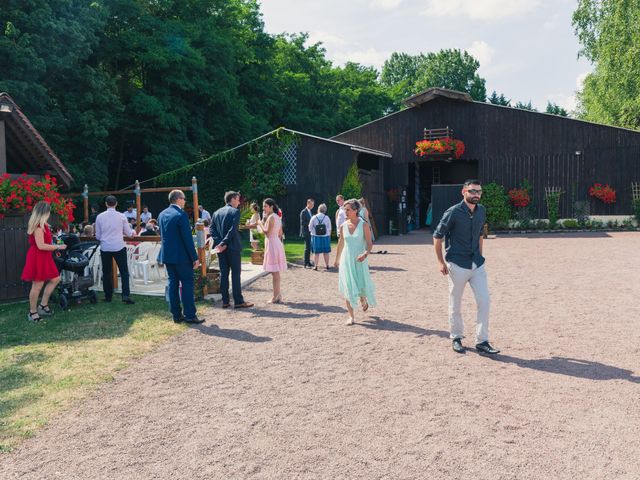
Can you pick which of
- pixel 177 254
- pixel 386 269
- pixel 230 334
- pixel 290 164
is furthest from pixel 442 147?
pixel 230 334

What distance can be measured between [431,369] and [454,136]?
24.2 metres

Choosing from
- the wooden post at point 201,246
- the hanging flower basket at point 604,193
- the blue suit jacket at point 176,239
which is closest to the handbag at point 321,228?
the wooden post at point 201,246

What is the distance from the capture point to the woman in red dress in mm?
8234

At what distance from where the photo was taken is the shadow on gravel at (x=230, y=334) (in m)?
7.19

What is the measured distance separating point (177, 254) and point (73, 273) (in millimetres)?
2989

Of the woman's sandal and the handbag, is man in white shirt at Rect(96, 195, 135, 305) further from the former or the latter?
the handbag

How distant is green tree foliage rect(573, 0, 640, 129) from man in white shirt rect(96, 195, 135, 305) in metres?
23.3

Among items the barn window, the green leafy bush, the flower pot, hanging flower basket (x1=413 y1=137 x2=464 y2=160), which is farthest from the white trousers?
hanging flower basket (x1=413 y1=137 x2=464 y2=160)

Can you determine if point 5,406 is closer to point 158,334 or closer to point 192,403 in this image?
point 192,403

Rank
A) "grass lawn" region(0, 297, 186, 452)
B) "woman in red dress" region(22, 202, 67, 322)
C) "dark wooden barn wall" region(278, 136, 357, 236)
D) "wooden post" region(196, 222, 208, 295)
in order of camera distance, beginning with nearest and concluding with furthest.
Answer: "grass lawn" region(0, 297, 186, 452)
"woman in red dress" region(22, 202, 67, 322)
"wooden post" region(196, 222, 208, 295)
"dark wooden barn wall" region(278, 136, 357, 236)

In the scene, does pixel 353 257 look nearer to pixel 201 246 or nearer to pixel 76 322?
pixel 201 246

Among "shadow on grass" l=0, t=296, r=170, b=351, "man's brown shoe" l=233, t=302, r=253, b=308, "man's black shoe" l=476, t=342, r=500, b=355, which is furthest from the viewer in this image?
"man's brown shoe" l=233, t=302, r=253, b=308

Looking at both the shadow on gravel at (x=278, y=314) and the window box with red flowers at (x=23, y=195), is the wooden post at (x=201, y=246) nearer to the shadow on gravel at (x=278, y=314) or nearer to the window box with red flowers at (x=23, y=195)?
the shadow on gravel at (x=278, y=314)

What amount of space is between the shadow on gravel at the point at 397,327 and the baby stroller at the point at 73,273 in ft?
15.9
